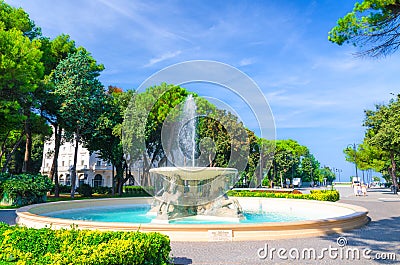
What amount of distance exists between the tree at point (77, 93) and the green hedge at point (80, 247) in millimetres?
21460

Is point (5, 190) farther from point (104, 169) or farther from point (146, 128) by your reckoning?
point (104, 169)

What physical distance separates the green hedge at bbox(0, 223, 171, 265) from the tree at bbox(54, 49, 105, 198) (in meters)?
21.5

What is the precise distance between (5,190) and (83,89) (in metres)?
10.7

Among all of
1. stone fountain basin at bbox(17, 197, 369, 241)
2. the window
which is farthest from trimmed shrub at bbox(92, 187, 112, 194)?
stone fountain basin at bbox(17, 197, 369, 241)

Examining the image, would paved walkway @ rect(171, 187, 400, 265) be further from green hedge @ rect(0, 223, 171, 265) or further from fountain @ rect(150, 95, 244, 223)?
fountain @ rect(150, 95, 244, 223)

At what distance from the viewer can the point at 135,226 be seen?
875cm

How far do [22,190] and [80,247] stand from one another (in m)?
16.7

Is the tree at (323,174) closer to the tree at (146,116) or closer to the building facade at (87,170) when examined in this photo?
the building facade at (87,170)

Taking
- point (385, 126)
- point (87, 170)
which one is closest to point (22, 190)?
point (385, 126)

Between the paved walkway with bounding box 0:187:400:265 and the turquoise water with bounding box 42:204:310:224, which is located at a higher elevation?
the paved walkway with bounding box 0:187:400:265

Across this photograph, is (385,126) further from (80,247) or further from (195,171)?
(80,247)

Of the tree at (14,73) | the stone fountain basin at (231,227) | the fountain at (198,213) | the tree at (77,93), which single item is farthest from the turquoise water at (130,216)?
the tree at (77,93)

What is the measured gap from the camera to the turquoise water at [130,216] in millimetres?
13086

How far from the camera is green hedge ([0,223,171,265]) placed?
15.9 feet
